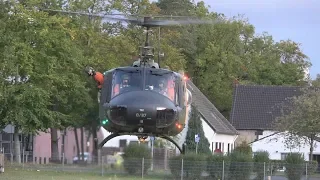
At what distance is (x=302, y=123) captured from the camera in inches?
2468

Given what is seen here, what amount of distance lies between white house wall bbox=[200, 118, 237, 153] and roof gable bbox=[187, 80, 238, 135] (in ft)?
1.31

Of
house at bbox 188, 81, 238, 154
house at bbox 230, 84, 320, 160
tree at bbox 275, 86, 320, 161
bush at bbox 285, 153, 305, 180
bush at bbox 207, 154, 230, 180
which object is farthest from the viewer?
house at bbox 230, 84, 320, 160

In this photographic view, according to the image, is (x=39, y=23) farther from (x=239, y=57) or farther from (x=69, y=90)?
(x=239, y=57)

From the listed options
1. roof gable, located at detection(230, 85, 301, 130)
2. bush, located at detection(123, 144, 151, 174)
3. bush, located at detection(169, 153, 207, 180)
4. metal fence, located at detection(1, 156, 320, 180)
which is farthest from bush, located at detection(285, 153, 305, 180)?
roof gable, located at detection(230, 85, 301, 130)

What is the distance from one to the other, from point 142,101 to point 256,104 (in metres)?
55.7

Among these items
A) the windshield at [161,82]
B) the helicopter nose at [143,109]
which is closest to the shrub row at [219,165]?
the windshield at [161,82]

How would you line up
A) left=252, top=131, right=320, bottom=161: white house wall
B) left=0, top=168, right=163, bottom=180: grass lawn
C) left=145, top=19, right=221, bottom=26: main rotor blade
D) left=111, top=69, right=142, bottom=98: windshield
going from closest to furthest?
left=145, top=19, right=221, bottom=26: main rotor blade → left=111, top=69, right=142, bottom=98: windshield → left=0, top=168, right=163, bottom=180: grass lawn → left=252, top=131, right=320, bottom=161: white house wall

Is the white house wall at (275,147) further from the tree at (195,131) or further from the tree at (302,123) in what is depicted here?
the tree at (195,131)

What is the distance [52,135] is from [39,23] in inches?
428

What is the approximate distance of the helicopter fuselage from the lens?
26094 millimetres

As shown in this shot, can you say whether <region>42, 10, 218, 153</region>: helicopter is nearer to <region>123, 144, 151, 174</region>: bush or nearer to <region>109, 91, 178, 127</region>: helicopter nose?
<region>109, 91, 178, 127</region>: helicopter nose

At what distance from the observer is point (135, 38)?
7169 cm

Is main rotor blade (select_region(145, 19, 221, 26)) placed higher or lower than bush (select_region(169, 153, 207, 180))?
higher

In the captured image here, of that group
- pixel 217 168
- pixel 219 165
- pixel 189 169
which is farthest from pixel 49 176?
pixel 219 165
